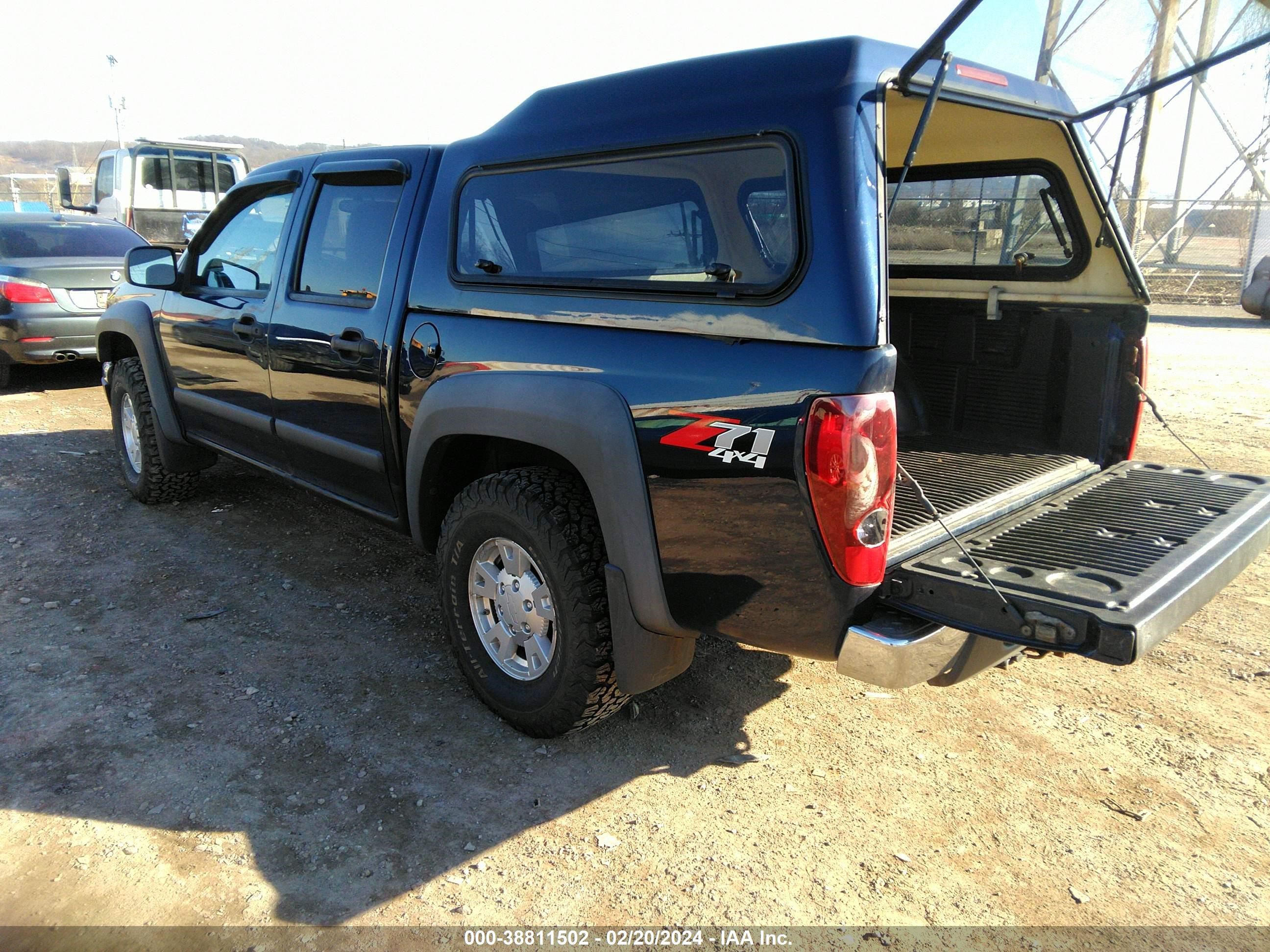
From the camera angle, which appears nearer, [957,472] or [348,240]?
[957,472]

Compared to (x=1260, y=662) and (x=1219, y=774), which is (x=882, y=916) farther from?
(x=1260, y=662)

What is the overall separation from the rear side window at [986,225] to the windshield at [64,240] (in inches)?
291

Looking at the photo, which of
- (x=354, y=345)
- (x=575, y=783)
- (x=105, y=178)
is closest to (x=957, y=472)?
(x=575, y=783)

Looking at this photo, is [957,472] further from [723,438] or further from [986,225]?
[723,438]

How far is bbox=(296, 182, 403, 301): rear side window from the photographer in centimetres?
353

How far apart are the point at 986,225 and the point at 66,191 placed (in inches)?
580

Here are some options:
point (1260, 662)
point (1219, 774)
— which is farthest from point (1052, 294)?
point (1219, 774)

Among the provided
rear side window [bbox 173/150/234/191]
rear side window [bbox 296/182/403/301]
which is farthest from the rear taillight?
rear side window [bbox 173/150/234/191]

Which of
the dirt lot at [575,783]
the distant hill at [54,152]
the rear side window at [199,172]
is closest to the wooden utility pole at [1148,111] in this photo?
the dirt lot at [575,783]

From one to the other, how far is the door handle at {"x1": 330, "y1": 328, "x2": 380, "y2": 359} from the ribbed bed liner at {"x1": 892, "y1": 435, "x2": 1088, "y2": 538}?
77.8 inches

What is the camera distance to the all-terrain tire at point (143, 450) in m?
5.21

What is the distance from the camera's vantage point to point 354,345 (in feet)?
11.5

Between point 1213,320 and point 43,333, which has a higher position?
point 43,333

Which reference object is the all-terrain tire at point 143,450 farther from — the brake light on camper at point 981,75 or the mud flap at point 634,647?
the brake light on camper at point 981,75
